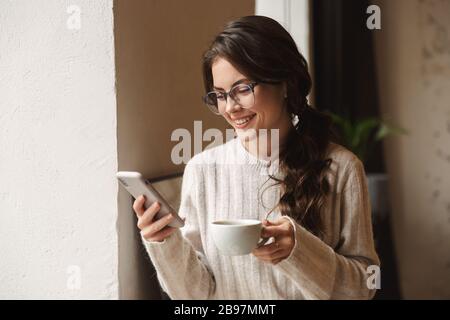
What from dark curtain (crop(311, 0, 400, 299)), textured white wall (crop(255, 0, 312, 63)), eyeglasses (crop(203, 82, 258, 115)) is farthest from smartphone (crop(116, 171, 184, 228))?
dark curtain (crop(311, 0, 400, 299))

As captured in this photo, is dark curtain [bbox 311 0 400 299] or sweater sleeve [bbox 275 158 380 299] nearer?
sweater sleeve [bbox 275 158 380 299]

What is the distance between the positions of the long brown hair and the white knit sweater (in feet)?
0.10

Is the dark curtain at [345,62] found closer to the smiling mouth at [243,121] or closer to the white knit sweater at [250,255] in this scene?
the white knit sweater at [250,255]

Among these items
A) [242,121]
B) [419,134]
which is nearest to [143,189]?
[242,121]

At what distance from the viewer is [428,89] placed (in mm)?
2881

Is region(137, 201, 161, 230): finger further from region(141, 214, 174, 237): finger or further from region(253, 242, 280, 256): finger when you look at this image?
region(253, 242, 280, 256): finger

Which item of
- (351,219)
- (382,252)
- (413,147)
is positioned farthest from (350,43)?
(351,219)

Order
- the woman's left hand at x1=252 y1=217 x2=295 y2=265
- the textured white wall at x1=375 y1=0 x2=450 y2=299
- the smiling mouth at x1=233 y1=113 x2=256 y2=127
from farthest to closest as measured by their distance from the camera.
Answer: the textured white wall at x1=375 y1=0 x2=450 y2=299, the smiling mouth at x1=233 y1=113 x2=256 y2=127, the woman's left hand at x1=252 y1=217 x2=295 y2=265

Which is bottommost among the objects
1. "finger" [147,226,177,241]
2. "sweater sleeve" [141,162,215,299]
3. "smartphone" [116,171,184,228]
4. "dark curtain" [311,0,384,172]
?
"sweater sleeve" [141,162,215,299]

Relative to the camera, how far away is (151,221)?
95cm

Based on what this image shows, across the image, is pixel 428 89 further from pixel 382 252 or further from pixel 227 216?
pixel 227 216

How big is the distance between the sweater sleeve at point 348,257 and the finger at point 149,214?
0.30m

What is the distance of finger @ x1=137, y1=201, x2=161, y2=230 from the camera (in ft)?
3.00

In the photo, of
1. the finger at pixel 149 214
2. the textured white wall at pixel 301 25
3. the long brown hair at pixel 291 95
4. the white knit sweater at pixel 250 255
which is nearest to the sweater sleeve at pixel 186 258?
the white knit sweater at pixel 250 255
